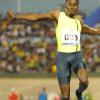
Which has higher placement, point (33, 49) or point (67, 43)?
point (67, 43)

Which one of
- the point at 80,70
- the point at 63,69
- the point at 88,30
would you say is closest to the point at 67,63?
the point at 63,69

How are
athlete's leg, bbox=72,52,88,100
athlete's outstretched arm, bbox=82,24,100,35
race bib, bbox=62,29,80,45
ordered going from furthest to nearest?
1. athlete's outstretched arm, bbox=82,24,100,35
2. race bib, bbox=62,29,80,45
3. athlete's leg, bbox=72,52,88,100

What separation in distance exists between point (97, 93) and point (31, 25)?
7835mm

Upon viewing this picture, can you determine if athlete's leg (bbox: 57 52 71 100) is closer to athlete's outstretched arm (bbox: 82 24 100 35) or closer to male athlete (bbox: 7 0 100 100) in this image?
male athlete (bbox: 7 0 100 100)

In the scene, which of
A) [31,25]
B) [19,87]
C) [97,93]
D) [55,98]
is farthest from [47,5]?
[55,98]

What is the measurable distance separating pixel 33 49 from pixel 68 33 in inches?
619

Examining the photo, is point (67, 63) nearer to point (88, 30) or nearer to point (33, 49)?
point (88, 30)

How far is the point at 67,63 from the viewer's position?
732cm

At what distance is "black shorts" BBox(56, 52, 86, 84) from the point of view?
728cm

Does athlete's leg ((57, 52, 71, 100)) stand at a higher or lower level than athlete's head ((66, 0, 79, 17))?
lower

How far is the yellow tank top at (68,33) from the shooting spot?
729 cm

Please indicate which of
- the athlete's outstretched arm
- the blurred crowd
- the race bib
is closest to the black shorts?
the race bib

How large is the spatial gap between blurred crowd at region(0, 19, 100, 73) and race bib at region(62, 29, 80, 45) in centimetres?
1427

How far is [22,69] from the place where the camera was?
22172mm
